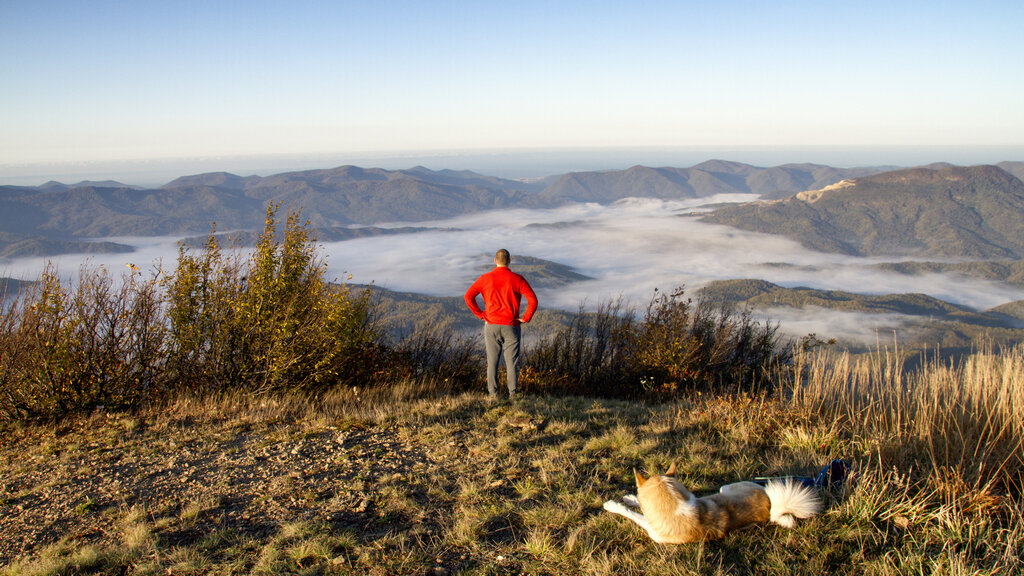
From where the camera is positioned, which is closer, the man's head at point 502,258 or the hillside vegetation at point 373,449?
the hillside vegetation at point 373,449

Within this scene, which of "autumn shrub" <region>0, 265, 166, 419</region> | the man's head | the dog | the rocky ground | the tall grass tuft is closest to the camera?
the dog

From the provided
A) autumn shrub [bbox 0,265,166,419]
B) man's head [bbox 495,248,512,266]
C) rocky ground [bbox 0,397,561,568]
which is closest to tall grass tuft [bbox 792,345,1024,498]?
rocky ground [bbox 0,397,561,568]

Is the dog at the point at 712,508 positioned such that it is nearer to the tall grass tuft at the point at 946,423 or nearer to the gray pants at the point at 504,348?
the tall grass tuft at the point at 946,423

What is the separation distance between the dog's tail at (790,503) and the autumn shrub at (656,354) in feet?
17.5

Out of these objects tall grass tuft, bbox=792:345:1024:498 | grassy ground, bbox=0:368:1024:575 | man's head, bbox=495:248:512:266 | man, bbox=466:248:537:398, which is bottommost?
grassy ground, bbox=0:368:1024:575

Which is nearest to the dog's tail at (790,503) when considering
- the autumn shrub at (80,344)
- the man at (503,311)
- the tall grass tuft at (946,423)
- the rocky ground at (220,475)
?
the tall grass tuft at (946,423)

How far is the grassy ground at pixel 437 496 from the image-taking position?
2.89 meters

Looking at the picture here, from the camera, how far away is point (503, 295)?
654 centimetres

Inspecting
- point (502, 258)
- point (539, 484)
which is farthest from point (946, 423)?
point (502, 258)

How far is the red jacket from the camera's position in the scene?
6539 millimetres

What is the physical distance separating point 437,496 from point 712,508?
1887 mm

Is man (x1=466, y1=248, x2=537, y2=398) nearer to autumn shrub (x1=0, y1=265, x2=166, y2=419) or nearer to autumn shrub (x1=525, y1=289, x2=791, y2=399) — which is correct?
autumn shrub (x1=525, y1=289, x2=791, y2=399)

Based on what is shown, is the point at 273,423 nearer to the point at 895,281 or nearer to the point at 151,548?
the point at 151,548

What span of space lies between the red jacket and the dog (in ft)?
12.2
